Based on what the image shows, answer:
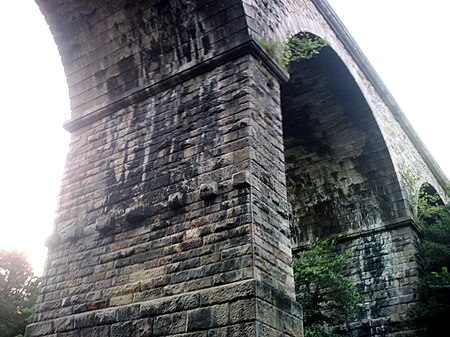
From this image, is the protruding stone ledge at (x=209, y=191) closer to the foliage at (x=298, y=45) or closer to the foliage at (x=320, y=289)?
the foliage at (x=298, y=45)

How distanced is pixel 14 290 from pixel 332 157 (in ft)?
46.1

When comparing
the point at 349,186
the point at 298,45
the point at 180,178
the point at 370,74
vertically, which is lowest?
the point at 180,178

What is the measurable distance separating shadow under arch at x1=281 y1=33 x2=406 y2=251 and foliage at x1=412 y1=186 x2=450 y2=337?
2.75ft

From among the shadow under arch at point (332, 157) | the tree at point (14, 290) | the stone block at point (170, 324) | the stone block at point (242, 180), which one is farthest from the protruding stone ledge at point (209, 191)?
the tree at point (14, 290)

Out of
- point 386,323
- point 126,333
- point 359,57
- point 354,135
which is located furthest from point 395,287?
point 126,333

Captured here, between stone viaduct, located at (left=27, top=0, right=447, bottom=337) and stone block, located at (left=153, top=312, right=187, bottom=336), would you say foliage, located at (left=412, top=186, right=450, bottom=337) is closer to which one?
stone viaduct, located at (left=27, top=0, right=447, bottom=337)

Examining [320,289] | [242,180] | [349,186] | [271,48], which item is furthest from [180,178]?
[349,186]

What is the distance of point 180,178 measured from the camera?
565 centimetres

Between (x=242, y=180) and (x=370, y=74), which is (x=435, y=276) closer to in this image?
(x=370, y=74)

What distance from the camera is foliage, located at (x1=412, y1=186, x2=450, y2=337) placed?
8.32 metres

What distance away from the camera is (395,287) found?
923 centimetres

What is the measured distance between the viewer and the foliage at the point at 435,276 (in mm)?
8320

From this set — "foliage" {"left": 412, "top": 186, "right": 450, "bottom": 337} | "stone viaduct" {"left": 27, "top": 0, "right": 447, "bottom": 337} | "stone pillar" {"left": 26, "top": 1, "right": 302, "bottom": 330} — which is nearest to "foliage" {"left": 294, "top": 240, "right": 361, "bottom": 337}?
"foliage" {"left": 412, "top": 186, "right": 450, "bottom": 337}

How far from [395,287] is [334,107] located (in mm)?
3807
